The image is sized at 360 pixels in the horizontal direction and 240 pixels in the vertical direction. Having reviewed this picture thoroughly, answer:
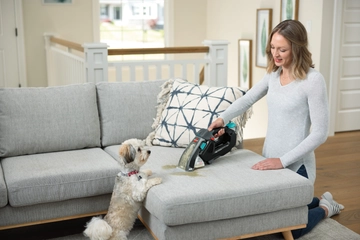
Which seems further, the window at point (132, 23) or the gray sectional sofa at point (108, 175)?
the window at point (132, 23)

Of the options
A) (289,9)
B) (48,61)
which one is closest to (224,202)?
(289,9)

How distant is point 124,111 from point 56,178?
83 centimetres

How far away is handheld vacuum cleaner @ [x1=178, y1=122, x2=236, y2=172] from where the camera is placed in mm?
2771

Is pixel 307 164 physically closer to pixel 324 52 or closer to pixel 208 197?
pixel 208 197

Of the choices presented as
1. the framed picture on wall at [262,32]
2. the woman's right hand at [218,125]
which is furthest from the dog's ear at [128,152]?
the framed picture on wall at [262,32]

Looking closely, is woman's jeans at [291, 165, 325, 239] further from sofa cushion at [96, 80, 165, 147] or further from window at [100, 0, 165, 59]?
window at [100, 0, 165, 59]

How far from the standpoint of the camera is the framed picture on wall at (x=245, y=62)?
6.76 meters

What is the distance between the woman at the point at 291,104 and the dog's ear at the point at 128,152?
0.56m

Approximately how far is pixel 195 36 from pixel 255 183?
5363 mm

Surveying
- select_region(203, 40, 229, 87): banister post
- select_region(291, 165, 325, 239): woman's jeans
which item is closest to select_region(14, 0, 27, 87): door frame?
select_region(203, 40, 229, 87): banister post

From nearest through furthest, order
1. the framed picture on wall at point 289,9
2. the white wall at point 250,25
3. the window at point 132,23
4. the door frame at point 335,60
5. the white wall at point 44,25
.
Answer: the door frame at point 335,60 → the white wall at point 250,25 → the framed picture on wall at point 289,9 → the white wall at point 44,25 → the window at point 132,23

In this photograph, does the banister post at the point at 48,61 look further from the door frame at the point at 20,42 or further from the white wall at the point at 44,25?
the door frame at the point at 20,42

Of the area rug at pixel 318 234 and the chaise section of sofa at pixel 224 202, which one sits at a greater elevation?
the chaise section of sofa at pixel 224 202

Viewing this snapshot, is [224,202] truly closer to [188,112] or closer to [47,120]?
[188,112]
